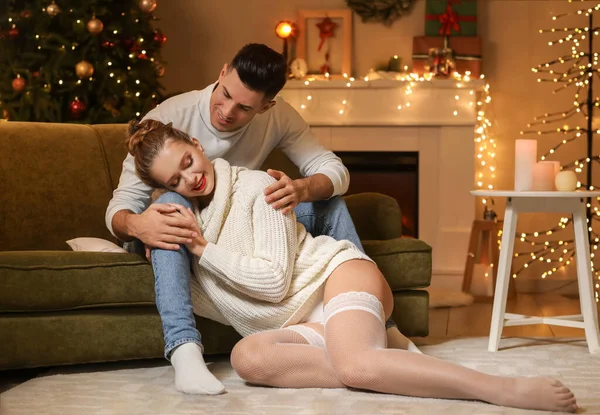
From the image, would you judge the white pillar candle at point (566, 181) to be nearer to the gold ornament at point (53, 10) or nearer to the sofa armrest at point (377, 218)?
the sofa armrest at point (377, 218)

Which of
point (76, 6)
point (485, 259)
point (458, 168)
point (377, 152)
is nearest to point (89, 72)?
point (76, 6)

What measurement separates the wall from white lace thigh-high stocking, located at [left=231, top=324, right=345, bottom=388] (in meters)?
2.94

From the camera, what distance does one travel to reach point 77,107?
14.6 feet

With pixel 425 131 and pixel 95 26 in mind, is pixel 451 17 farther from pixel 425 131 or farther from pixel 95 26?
pixel 95 26

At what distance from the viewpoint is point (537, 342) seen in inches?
120

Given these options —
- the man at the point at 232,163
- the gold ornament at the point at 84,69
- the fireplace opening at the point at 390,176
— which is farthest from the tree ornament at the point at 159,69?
the man at the point at 232,163

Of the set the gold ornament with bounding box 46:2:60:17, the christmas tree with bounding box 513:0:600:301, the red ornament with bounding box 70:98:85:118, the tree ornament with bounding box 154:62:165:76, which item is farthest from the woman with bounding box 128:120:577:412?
the christmas tree with bounding box 513:0:600:301

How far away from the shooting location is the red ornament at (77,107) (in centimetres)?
445

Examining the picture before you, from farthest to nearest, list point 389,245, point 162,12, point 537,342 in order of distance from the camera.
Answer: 1. point 162,12
2. point 537,342
3. point 389,245

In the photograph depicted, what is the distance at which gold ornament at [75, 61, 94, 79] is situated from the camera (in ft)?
14.6

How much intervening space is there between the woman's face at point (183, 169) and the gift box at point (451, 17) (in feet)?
9.25

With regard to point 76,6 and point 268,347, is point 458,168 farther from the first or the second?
point 268,347

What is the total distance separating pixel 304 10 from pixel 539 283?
6.80 ft

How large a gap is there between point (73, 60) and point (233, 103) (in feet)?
7.16
